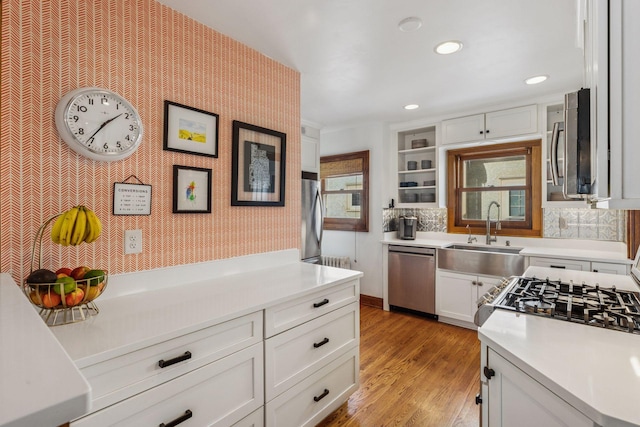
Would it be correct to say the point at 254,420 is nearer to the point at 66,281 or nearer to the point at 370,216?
the point at 66,281

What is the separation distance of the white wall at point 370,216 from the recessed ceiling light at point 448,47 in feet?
6.15

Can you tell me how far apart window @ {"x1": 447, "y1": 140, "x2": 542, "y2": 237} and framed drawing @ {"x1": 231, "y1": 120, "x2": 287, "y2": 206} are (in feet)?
8.50

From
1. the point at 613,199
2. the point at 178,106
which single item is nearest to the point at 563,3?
the point at 613,199

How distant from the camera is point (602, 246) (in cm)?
305

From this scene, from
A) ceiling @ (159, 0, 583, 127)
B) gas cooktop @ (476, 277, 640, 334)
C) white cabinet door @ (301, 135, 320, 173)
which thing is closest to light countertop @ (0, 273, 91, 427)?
gas cooktop @ (476, 277, 640, 334)

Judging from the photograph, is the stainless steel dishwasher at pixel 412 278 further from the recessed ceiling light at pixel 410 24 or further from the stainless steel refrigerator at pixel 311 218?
the recessed ceiling light at pixel 410 24

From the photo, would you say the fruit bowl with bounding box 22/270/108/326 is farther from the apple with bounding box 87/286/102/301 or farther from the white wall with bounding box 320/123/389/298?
the white wall with bounding box 320/123/389/298

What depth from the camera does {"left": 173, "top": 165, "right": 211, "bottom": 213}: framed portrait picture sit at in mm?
1739

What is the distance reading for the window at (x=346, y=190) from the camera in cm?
422

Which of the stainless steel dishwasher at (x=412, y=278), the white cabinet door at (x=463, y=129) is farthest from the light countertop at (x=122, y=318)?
the white cabinet door at (x=463, y=129)

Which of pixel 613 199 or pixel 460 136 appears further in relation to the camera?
pixel 460 136

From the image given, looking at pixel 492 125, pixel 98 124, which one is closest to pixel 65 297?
pixel 98 124

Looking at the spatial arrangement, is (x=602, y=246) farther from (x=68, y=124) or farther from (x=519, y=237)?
(x=68, y=124)

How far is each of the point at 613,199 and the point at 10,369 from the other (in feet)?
3.66
